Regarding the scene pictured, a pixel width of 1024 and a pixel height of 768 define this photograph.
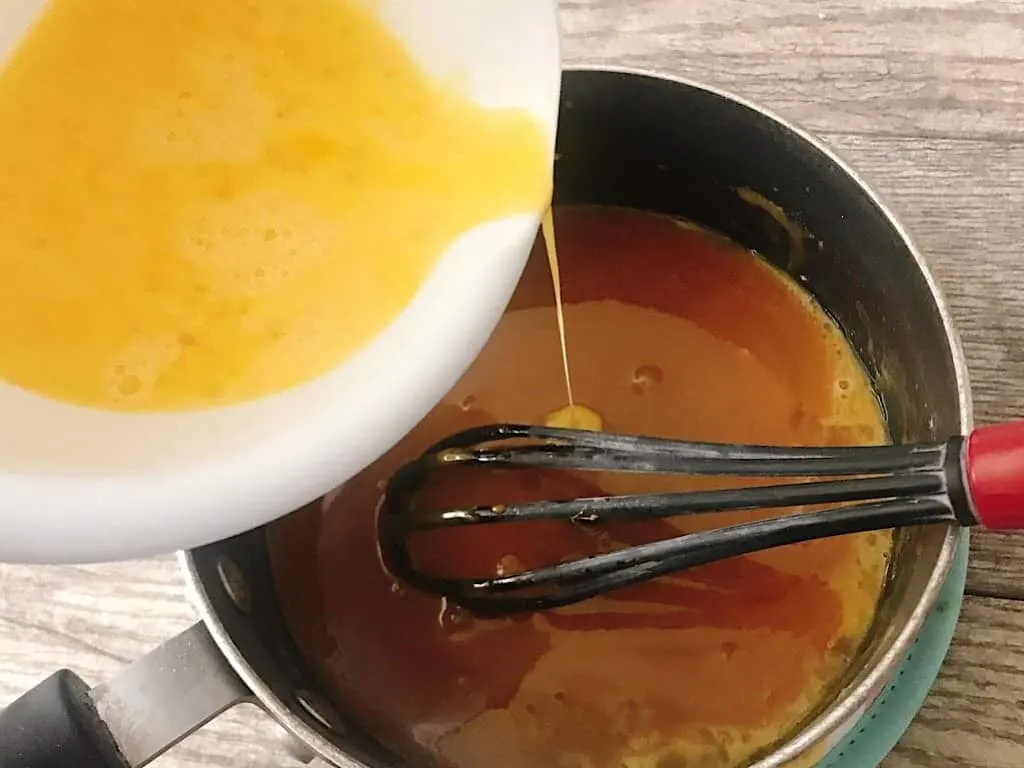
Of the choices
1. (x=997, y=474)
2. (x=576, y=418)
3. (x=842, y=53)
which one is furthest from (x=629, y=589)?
(x=842, y=53)

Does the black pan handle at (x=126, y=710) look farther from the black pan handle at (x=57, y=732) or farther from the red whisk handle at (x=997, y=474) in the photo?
the red whisk handle at (x=997, y=474)

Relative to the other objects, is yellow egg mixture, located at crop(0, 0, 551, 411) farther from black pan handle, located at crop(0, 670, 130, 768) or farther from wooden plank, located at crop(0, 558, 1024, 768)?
wooden plank, located at crop(0, 558, 1024, 768)

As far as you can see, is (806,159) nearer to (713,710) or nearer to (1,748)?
(713,710)

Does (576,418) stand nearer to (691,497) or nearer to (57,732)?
(691,497)

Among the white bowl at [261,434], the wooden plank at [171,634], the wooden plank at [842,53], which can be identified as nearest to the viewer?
the white bowl at [261,434]

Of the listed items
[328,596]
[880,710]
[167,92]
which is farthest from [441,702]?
[167,92]

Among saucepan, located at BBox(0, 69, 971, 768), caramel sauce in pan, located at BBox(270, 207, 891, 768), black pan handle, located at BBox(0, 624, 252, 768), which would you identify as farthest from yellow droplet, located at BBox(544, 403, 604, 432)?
black pan handle, located at BBox(0, 624, 252, 768)

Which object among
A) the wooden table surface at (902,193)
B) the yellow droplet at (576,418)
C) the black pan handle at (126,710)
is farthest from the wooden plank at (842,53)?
the black pan handle at (126,710)
